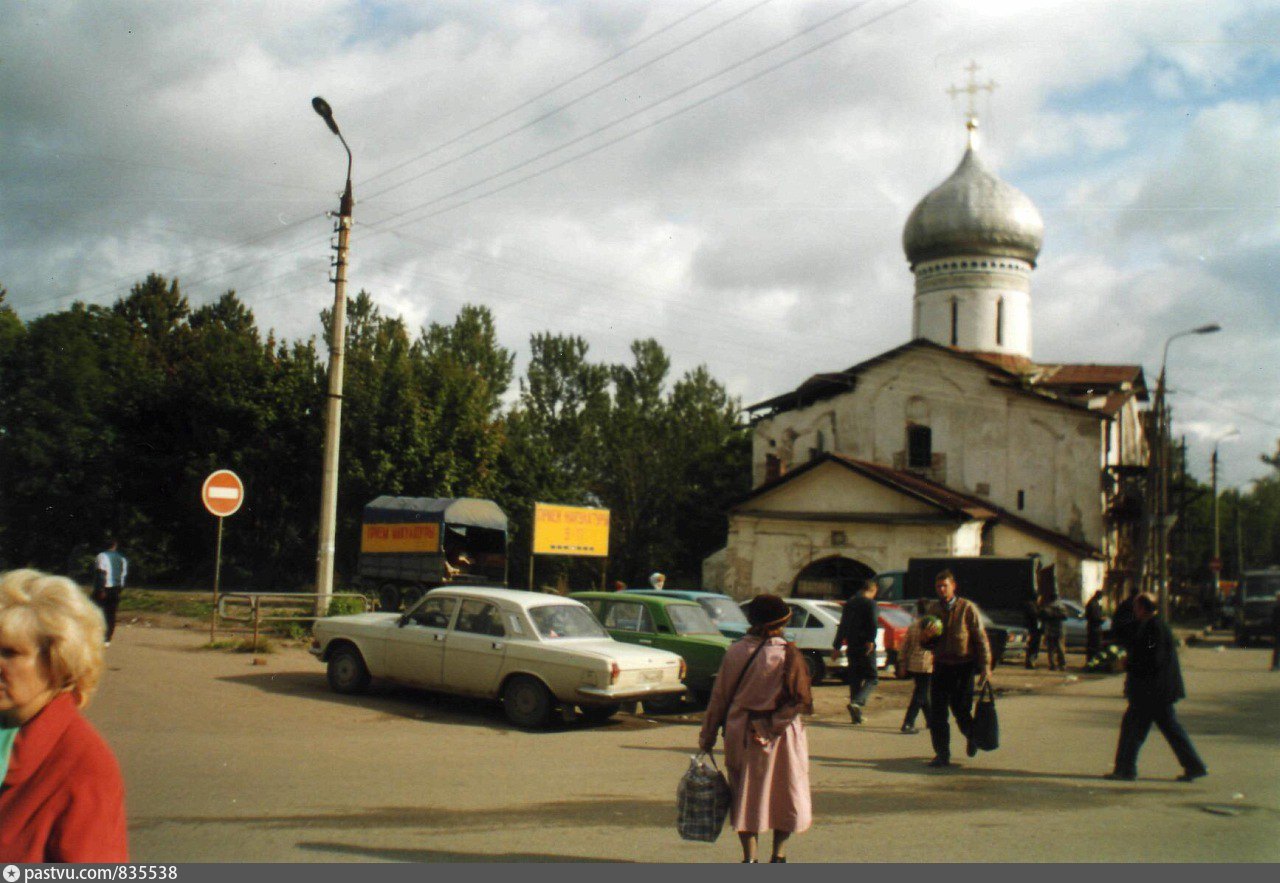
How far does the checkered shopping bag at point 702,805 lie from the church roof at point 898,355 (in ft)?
122

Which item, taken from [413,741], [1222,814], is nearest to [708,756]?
[1222,814]

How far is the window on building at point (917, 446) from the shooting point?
142ft

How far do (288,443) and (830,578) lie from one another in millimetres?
20903

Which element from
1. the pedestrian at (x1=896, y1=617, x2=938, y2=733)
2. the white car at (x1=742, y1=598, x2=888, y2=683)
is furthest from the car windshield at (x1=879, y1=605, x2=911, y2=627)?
the pedestrian at (x1=896, y1=617, x2=938, y2=733)

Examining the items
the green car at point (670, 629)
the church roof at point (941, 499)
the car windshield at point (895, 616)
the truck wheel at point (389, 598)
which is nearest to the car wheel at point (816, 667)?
the car windshield at point (895, 616)

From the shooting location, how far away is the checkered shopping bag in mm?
5949

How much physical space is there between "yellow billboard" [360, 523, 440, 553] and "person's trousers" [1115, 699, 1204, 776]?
79.3ft

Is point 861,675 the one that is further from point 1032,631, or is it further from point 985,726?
point 1032,631

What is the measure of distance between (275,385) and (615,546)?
17155mm

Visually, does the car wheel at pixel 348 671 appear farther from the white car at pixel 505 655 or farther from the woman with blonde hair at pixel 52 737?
the woman with blonde hair at pixel 52 737

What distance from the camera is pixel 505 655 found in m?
12.4

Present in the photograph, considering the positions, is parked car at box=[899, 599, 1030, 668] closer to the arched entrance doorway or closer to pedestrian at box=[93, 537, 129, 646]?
the arched entrance doorway

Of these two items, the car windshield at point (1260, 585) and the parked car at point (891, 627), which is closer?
the parked car at point (891, 627)

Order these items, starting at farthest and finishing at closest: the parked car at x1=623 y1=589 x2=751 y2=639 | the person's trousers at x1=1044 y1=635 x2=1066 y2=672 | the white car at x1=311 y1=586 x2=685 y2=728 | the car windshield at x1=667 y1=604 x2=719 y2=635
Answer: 1. the person's trousers at x1=1044 y1=635 x2=1066 y2=672
2. the parked car at x1=623 y1=589 x2=751 y2=639
3. the car windshield at x1=667 y1=604 x2=719 y2=635
4. the white car at x1=311 y1=586 x2=685 y2=728
